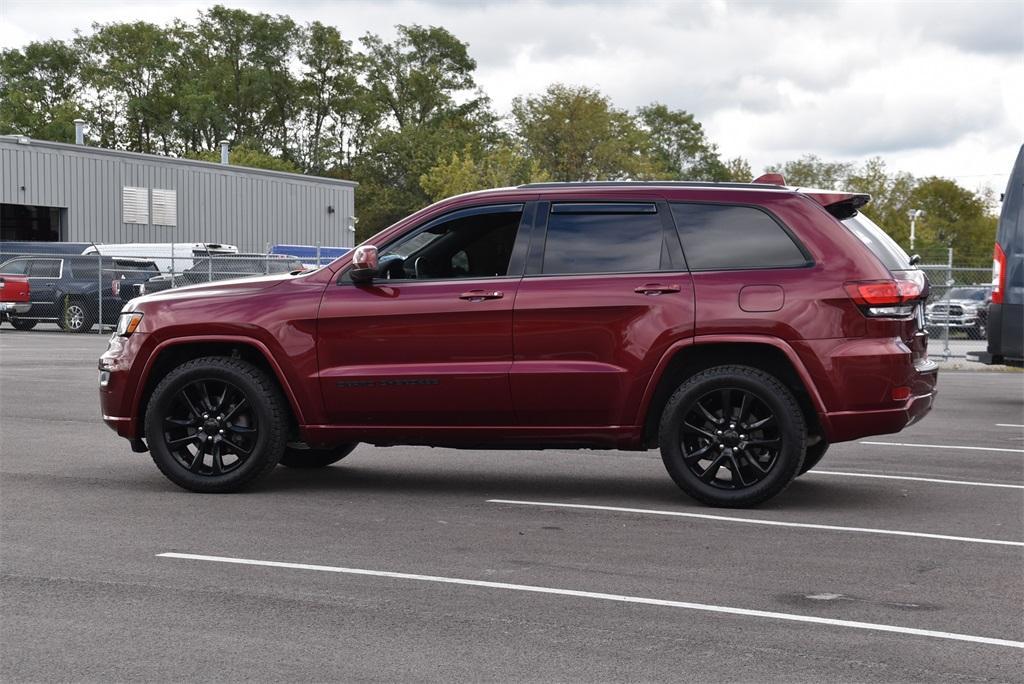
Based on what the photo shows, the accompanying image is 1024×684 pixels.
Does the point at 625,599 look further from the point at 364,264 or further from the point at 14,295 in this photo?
the point at 14,295

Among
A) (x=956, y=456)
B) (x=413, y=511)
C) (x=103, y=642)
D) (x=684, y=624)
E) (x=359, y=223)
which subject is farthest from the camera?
(x=359, y=223)

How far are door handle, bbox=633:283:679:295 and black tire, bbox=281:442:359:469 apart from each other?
2.79 meters

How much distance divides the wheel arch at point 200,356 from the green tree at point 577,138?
75699mm

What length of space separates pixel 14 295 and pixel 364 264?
2497cm

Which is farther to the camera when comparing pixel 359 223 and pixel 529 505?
pixel 359 223

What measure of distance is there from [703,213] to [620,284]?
66 centimetres

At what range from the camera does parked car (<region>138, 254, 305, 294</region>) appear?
3156cm

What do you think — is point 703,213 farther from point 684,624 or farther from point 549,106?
point 549,106

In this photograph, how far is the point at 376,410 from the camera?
337 inches

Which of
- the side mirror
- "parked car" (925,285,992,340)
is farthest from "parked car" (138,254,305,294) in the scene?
the side mirror

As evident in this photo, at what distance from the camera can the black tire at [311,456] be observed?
1002 centimetres

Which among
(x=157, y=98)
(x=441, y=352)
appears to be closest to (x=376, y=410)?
(x=441, y=352)

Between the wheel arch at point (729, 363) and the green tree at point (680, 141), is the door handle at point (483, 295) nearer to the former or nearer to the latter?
the wheel arch at point (729, 363)

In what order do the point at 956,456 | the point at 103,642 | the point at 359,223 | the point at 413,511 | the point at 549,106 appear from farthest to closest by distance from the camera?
the point at 359,223
the point at 549,106
the point at 956,456
the point at 413,511
the point at 103,642
